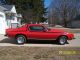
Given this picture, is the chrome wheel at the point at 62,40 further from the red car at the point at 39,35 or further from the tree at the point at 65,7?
the tree at the point at 65,7

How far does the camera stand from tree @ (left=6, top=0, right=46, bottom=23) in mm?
63931

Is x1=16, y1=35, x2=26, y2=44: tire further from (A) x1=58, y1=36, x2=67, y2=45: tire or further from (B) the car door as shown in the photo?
(A) x1=58, y1=36, x2=67, y2=45: tire

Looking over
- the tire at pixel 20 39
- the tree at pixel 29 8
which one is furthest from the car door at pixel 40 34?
the tree at pixel 29 8

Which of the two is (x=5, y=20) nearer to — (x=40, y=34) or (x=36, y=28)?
(x=36, y=28)

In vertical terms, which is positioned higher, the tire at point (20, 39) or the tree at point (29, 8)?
the tree at point (29, 8)

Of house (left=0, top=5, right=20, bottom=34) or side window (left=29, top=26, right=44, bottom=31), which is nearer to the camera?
side window (left=29, top=26, right=44, bottom=31)

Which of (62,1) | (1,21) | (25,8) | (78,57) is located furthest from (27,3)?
(78,57)

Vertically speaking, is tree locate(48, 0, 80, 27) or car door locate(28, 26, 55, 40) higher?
tree locate(48, 0, 80, 27)

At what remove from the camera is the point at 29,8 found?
65.9 metres

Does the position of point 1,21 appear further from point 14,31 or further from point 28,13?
point 28,13

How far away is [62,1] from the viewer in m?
64.8

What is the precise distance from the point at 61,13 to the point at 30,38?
53.6 meters

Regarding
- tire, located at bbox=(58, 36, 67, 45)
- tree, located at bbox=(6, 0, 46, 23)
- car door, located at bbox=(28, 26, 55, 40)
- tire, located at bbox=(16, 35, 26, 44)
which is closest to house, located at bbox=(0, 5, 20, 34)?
tire, located at bbox=(16, 35, 26, 44)

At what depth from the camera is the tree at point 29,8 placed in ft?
210
